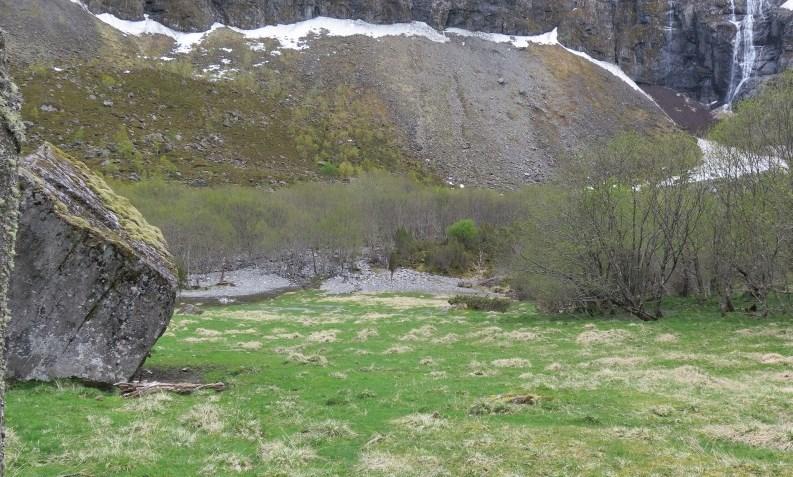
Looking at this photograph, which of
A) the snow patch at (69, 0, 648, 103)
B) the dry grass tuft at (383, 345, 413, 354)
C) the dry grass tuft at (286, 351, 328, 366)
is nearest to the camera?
the dry grass tuft at (286, 351, 328, 366)

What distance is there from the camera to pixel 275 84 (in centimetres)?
16175

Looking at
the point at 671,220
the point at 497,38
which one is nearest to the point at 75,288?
the point at 671,220

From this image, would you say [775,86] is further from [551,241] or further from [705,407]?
[705,407]

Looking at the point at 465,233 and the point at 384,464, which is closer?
the point at 384,464

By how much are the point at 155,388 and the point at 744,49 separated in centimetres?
22670

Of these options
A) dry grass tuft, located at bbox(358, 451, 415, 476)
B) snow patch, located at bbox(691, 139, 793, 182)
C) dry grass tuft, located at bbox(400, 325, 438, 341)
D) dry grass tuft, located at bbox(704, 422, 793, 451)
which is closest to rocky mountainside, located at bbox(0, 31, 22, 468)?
dry grass tuft, located at bbox(358, 451, 415, 476)

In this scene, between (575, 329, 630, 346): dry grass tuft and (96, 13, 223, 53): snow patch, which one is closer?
(575, 329, 630, 346): dry grass tuft

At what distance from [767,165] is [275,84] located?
478 ft

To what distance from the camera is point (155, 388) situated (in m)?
15.9

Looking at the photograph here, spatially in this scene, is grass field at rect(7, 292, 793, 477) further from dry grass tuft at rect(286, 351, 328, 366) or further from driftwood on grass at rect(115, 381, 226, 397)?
driftwood on grass at rect(115, 381, 226, 397)

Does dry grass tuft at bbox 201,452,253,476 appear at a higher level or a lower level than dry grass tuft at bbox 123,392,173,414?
higher

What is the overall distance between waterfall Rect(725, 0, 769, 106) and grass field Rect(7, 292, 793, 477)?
652ft

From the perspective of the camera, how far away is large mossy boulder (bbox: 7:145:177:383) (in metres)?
15.1

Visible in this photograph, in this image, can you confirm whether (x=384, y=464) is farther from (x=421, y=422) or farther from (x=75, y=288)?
(x=75, y=288)
